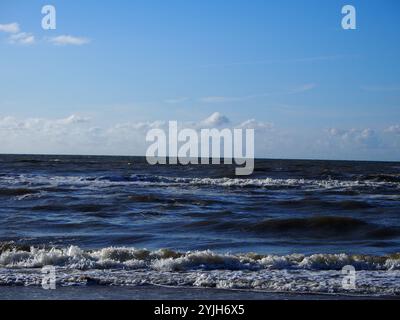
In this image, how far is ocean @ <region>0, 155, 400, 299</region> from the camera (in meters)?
7.98

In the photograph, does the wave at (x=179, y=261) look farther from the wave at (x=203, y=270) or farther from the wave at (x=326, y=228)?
the wave at (x=326, y=228)

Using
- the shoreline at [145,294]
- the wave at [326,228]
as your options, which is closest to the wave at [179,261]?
the shoreline at [145,294]

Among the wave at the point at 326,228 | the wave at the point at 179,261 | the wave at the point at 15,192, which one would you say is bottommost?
the wave at the point at 326,228

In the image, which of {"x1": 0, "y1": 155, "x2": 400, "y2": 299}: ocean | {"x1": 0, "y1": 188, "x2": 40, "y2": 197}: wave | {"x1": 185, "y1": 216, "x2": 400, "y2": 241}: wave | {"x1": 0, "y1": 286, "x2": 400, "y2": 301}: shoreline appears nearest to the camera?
{"x1": 0, "y1": 286, "x2": 400, "y2": 301}: shoreline

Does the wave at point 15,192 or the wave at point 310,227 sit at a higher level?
the wave at point 15,192

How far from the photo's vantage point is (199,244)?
38.8 ft

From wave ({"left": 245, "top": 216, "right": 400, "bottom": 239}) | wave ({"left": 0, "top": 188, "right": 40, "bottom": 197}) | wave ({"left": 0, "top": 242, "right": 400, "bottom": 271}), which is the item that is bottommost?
wave ({"left": 245, "top": 216, "right": 400, "bottom": 239})

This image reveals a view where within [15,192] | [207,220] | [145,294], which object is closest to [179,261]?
[145,294]

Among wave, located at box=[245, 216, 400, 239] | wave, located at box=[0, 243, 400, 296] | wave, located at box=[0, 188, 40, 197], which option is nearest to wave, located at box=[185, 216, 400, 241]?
wave, located at box=[245, 216, 400, 239]

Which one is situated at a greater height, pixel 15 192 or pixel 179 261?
pixel 15 192

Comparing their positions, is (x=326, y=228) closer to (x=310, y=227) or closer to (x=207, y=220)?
(x=310, y=227)

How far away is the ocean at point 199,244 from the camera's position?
7.98 metres

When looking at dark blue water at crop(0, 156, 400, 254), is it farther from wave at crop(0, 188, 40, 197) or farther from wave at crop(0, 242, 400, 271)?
wave at crop(0, 242, 400, 271)
